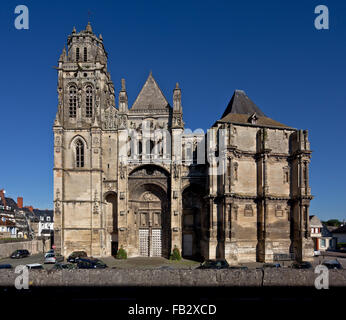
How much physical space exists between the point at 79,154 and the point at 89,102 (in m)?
6.25

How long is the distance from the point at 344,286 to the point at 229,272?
21.5ft

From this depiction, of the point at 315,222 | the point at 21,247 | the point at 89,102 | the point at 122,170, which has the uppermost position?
the point at 89,102

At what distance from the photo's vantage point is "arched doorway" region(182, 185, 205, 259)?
3219 centimetres

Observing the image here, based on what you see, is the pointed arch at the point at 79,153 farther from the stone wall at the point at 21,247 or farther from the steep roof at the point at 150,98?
the stone wall at the point at 21,247

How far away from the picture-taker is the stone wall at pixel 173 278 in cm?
1556

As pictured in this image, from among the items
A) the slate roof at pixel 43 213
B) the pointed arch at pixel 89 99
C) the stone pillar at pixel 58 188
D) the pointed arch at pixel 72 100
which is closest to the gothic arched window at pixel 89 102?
the pointed arch at pixel 89 99

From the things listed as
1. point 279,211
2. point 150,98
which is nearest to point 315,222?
point 279,211

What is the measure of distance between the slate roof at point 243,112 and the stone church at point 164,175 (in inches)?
6.6

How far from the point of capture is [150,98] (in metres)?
34.7

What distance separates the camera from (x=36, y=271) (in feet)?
51.9

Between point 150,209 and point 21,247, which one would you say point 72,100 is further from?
point 21,247

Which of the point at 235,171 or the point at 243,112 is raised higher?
the point at 243,112

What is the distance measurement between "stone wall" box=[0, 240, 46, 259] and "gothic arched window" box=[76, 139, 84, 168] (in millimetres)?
13072
